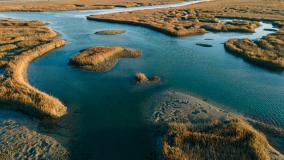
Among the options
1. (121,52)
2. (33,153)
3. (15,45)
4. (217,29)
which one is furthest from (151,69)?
(217,29)

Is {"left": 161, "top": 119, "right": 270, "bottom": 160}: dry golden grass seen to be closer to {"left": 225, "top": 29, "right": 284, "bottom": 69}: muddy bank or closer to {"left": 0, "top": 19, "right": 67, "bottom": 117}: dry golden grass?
{"left": 0, "top": 19, "right": 67, "bottom": 117}: dry golden grass

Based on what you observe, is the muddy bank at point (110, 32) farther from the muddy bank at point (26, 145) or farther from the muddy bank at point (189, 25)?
the muddy bank at point (26, 145)

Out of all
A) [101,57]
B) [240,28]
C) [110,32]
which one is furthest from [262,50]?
[110,32]

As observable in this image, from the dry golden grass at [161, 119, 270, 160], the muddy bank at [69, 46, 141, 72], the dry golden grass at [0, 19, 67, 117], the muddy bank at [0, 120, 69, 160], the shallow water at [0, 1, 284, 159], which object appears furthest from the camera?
the muddy bank at [69, 46, 141, 72]

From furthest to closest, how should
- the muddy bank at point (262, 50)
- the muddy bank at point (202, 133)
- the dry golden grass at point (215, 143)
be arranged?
the muddy bank at point (262, 50)
the muddy bank at point (202, 133)
the dry golden grass at point (215, 143)

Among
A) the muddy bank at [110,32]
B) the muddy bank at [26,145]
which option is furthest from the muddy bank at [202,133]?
the muddy bank at [110,32]

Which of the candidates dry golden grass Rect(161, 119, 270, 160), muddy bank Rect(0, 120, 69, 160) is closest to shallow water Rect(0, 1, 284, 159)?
muddy bank Rect(0, 120, 69, 160)

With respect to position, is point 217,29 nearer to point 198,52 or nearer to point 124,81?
point 198,52
